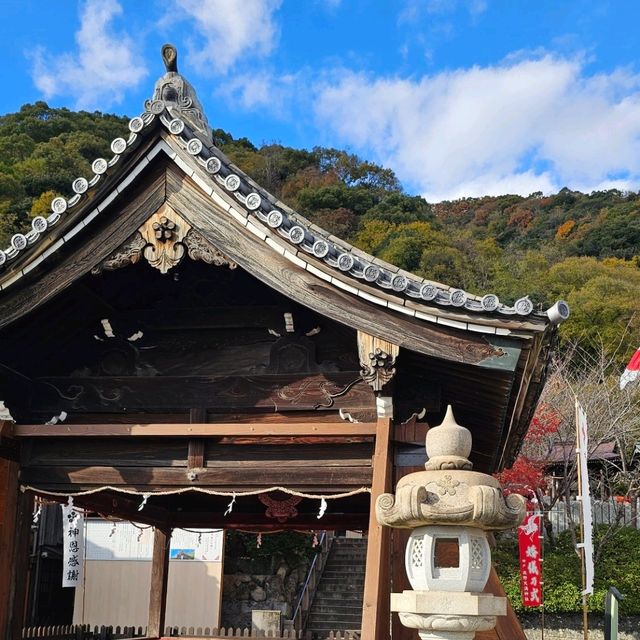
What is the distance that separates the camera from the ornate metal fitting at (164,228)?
6.36 metres

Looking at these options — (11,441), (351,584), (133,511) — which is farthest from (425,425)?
(351,584)

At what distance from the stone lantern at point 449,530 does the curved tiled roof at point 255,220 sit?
110cm

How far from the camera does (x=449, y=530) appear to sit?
5.06m

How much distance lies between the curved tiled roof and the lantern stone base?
2117 millimetres

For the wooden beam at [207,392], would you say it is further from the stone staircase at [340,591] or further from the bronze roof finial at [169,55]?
the stone staircase at [340,591]

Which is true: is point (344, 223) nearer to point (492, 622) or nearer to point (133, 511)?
point (133, 511)

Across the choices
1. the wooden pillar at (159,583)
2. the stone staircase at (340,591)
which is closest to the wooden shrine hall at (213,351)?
the wooden pillar at (159,583)

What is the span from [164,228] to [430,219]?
54306mm

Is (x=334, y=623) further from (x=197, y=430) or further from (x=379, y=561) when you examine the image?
(x=379, y=561)

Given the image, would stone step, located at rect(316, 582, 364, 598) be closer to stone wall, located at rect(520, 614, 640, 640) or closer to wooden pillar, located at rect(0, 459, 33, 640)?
stone wall, located at rect(520, 614, 640, 640)

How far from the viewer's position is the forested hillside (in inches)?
1619

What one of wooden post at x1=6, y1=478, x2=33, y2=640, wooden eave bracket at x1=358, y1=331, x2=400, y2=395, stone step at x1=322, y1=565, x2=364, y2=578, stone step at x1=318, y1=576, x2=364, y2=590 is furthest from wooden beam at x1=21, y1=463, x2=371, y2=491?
stone step at x1=322, y1=565, x2=364, y2=578

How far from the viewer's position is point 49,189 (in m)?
46.3

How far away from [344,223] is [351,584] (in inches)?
1506
